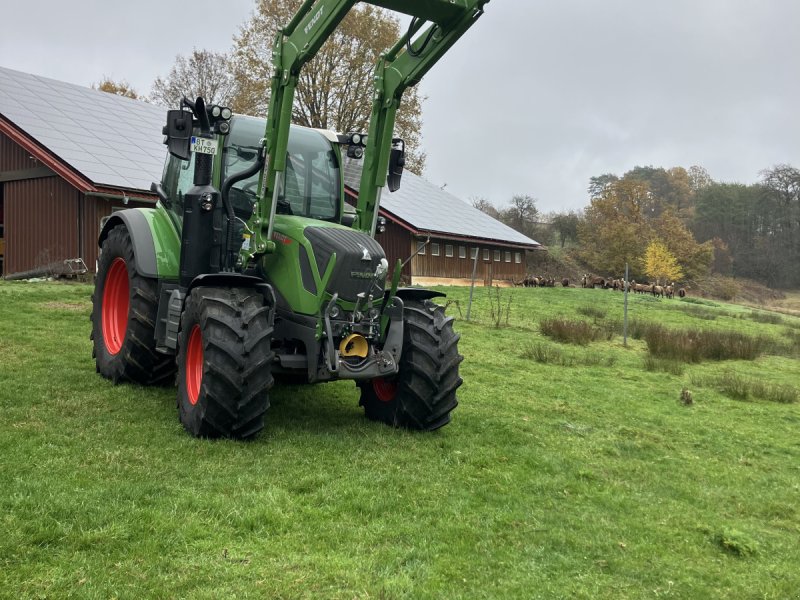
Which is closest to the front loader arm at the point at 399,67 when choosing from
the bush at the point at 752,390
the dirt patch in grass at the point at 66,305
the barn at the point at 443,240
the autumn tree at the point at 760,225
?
the bush at the point at 752,390

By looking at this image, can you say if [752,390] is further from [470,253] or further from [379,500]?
[470,253]

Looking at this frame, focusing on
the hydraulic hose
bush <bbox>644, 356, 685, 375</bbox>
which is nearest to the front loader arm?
the hydraulic hose

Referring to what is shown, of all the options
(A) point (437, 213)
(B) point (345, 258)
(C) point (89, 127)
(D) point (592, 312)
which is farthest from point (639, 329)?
(C) point (89, 127)

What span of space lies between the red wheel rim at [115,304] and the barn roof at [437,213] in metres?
19.6

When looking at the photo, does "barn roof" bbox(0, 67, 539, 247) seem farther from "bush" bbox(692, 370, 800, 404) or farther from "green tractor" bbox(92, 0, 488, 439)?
"green tractor" bbox(92, 0, 488, 439)

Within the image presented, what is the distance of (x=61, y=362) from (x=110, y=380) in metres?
1.18

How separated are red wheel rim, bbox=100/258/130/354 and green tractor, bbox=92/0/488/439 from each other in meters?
0.69

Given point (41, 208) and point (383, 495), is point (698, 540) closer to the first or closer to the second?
point (383, 495)

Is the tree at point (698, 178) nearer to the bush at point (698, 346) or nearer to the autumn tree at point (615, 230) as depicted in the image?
the autumn tree at point (615, 230)

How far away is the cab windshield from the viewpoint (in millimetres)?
Result: 6449

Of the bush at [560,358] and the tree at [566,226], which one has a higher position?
the tree at [566,226]

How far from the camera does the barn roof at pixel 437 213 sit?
29.8 m

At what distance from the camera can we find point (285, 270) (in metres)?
5.96

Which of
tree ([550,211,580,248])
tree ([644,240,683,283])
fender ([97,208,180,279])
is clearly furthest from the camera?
tree ([550,211,580,248])
